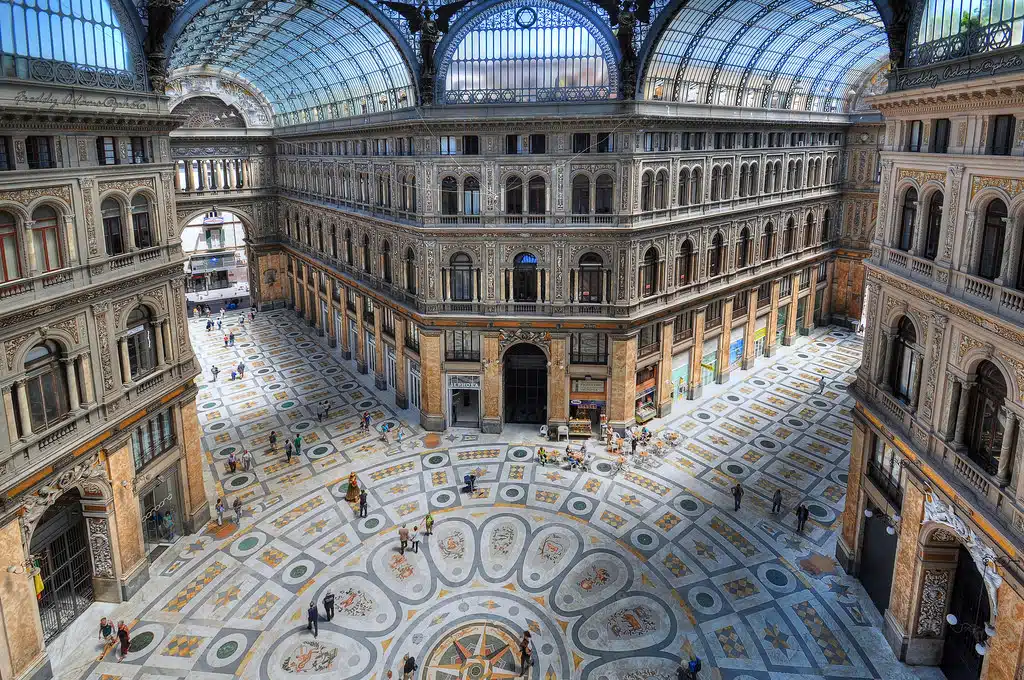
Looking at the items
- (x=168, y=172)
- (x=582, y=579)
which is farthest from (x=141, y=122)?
(x=582, y=579)

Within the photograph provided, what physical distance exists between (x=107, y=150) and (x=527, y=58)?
2356 centimetres

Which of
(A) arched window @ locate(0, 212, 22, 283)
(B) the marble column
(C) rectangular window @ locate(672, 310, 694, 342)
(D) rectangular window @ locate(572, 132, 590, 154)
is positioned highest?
(D) rectangular window @ locate(572, 132, 590, 154)

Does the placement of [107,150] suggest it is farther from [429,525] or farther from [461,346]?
[461,346]

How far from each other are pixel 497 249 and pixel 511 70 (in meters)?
10.8

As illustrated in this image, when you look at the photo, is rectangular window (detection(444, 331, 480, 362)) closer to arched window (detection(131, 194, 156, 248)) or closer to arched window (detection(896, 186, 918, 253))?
arched window (detection(131, 194, 156, 248))

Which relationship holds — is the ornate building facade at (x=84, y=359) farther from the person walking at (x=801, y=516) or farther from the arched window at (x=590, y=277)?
the person walking at (x=801, y=516)

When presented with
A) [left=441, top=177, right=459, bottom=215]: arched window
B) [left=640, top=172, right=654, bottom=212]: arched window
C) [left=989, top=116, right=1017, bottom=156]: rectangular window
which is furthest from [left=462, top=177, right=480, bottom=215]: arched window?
[left=989, top=116, right=1017, bottom=156]: rectangular window

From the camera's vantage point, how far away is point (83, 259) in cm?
2453

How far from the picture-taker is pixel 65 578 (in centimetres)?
2564

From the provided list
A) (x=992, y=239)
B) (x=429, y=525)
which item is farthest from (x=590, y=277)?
(x=992, y=239)

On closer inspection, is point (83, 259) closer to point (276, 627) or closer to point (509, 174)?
point (276, 627)

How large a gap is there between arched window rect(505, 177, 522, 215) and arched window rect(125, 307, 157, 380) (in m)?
20.8

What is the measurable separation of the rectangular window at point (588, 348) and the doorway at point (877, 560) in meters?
18.0

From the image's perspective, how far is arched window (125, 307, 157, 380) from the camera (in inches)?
1078
